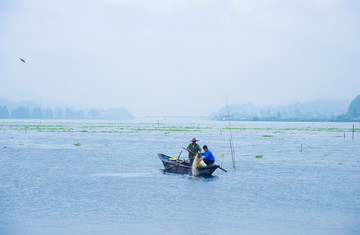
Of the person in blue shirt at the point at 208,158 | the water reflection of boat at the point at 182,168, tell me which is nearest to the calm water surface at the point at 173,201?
the water reflection of boat at the point at 182,168

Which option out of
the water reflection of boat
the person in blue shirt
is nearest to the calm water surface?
the water reflection of boat

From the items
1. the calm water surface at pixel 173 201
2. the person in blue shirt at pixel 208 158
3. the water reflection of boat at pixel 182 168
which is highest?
the person in blue shirt at pixel 208 158

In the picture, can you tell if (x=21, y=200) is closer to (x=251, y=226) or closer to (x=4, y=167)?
(x=251, y=226)

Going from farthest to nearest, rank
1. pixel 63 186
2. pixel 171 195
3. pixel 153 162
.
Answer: pixel 153 162 → pixel 63 186 → pixel 171 195

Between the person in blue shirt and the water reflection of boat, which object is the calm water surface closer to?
the water reflection of boat

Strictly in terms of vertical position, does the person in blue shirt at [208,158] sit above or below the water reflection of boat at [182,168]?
above

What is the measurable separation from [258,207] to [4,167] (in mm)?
19791

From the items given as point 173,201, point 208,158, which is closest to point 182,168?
point 208,158

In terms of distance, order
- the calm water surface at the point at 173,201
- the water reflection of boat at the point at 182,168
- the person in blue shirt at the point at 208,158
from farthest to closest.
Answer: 1. the person in blue shirt at the point at 208,158
2. the water reflection of boat at the point at 182,168
3. the calm water surface at the point at 173,201

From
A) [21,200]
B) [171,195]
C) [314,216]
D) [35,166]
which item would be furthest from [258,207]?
[35,166]

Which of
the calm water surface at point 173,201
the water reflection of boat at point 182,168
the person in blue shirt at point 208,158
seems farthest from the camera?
the person in blue shirt at point 208,158

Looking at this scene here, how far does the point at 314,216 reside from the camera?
1384cm

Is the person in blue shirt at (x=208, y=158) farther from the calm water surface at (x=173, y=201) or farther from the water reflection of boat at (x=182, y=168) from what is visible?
the calm water surface at (x=173, y=201)

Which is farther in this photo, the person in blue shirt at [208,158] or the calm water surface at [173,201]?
the person in blue shirt at [208,158]
